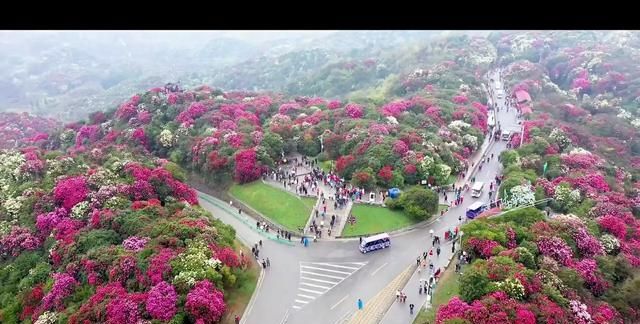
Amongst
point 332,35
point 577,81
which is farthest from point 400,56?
point 332,35

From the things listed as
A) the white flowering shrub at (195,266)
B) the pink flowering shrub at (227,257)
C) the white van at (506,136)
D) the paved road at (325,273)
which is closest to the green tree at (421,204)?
the paved road at (325,273)

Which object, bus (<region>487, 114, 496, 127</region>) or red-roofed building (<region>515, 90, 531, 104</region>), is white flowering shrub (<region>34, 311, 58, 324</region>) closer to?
bus (<region>487, 114, 496, 127</region>)

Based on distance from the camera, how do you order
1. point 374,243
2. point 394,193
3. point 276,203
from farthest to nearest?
point 276,203
point 394,193
point 374,243

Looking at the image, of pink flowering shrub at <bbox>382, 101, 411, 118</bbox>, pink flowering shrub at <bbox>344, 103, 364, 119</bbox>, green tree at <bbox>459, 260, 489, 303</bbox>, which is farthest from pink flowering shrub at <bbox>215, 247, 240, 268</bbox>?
pink flowering shrub at <bbox>382, 101, 411, 118</bbox>

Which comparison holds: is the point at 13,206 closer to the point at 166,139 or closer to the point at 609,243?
the point at 166,139

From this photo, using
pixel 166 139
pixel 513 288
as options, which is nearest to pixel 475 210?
pixel 513 288

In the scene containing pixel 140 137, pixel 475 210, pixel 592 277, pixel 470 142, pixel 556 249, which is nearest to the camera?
pixel 592 277

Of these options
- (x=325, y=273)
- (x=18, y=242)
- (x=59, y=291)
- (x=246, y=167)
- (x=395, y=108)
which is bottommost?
(x=325, y=273)
